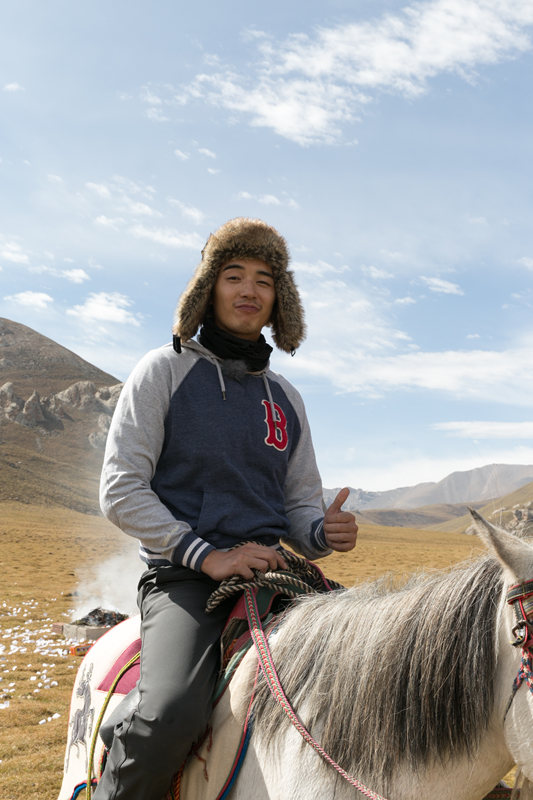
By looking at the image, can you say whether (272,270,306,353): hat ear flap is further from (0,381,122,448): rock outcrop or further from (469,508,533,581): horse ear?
(0,381,122,448): rock outcrop

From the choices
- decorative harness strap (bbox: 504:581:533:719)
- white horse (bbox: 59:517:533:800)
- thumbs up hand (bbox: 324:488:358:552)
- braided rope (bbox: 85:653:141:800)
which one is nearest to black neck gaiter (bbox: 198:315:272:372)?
thumbs up hand (bbox: 324:488:358:552)

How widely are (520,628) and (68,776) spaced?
256 cm

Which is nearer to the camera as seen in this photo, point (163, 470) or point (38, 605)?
point (163, 470)

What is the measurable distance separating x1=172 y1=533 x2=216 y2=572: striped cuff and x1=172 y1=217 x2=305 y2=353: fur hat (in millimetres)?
1075

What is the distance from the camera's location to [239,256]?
10.2 ft

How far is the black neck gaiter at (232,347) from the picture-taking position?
292 cm

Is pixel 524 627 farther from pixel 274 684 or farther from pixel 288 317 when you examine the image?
pixel 288 317

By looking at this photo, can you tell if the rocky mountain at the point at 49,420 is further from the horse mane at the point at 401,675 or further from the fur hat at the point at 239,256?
the horse mane at the point at 401,675

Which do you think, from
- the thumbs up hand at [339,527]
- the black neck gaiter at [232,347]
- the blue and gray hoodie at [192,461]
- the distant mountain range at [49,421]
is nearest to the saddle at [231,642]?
the blue and gray hoodie at [192,461]

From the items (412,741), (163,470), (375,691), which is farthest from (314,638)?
(163,470)

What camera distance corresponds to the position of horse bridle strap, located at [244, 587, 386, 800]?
1709 mm

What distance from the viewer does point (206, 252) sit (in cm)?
314

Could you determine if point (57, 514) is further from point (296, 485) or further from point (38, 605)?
point (296, 485)

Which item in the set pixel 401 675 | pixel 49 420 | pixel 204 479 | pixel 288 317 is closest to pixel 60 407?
pixel 49 420
